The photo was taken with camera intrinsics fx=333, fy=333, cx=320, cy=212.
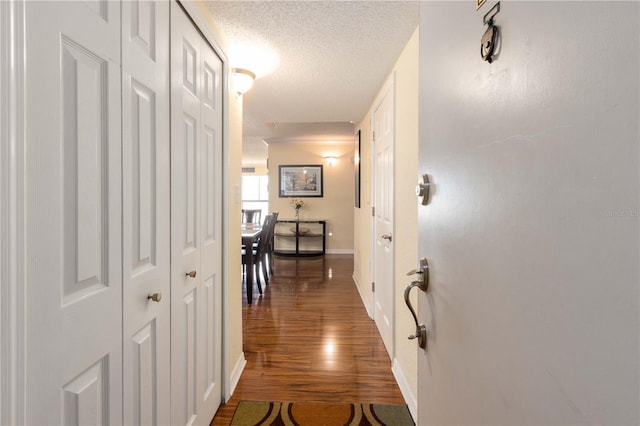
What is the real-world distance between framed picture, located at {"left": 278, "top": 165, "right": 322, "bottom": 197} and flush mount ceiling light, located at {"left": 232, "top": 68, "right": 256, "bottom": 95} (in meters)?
4.67

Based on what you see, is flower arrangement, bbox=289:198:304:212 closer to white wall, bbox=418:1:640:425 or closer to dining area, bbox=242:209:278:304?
dining area, bbox=242:209:278:304

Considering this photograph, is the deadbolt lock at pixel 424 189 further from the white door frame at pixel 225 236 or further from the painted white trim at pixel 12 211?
the white door frame at pixel 225 236

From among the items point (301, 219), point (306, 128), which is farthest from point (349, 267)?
point (306, 128)

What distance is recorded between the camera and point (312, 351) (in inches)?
101

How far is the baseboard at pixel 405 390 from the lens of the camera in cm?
181

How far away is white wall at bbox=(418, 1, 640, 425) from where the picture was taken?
1.18 ft

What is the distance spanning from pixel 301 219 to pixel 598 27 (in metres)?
6.71

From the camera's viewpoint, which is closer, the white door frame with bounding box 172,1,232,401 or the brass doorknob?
the brass doorknob

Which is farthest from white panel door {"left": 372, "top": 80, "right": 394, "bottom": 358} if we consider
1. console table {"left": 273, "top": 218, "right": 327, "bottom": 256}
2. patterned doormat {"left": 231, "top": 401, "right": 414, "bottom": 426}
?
console table {"left": 273, "top": 218, "right": 327, "bottom": 256}

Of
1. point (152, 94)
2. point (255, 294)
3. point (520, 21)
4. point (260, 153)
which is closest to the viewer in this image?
point (520, 21)

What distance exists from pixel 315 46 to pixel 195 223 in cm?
130

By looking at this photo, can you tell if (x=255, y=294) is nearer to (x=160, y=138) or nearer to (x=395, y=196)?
(x=395, y=196)

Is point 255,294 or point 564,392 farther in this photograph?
point 255,294

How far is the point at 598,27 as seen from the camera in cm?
38
